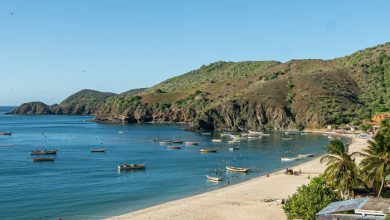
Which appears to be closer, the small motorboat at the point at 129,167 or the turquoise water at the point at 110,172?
the turquoise water at the point at 110,172

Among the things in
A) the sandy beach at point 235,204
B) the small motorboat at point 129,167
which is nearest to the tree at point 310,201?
the sandy beach at point 235,204

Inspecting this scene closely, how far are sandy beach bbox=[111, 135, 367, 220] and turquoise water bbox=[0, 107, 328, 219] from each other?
4.43m

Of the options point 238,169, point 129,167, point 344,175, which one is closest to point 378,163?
point 344,175

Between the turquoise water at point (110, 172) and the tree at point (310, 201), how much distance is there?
88.8 ft

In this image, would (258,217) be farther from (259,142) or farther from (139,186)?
(259,142)

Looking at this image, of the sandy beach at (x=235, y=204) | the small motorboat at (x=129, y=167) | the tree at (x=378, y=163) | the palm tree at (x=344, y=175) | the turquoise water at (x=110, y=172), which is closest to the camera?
the tree at (x=378, y=163)

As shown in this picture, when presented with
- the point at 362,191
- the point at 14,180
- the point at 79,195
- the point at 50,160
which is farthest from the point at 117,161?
the point at 362,191

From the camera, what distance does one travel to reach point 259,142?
165 meters

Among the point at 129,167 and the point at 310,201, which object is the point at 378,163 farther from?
the point at 129,167

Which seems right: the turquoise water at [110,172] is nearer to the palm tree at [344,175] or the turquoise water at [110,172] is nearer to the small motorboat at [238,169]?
the small motorboat at [238,169]

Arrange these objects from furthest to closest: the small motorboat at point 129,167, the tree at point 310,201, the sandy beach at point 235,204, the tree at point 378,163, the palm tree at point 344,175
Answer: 1. the small motorboat at point 129,167
2. the sandy beach at point 235,204
3. the palm tree at point 344,175
4. the tree at point 378,163
5. the tree at point 310,201

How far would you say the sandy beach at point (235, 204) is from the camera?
2429 inches

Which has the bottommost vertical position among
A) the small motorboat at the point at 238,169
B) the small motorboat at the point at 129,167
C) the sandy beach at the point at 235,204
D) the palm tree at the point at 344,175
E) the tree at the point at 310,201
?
the sandy beach at the point at 235,204

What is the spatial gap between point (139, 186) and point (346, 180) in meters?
43.2
